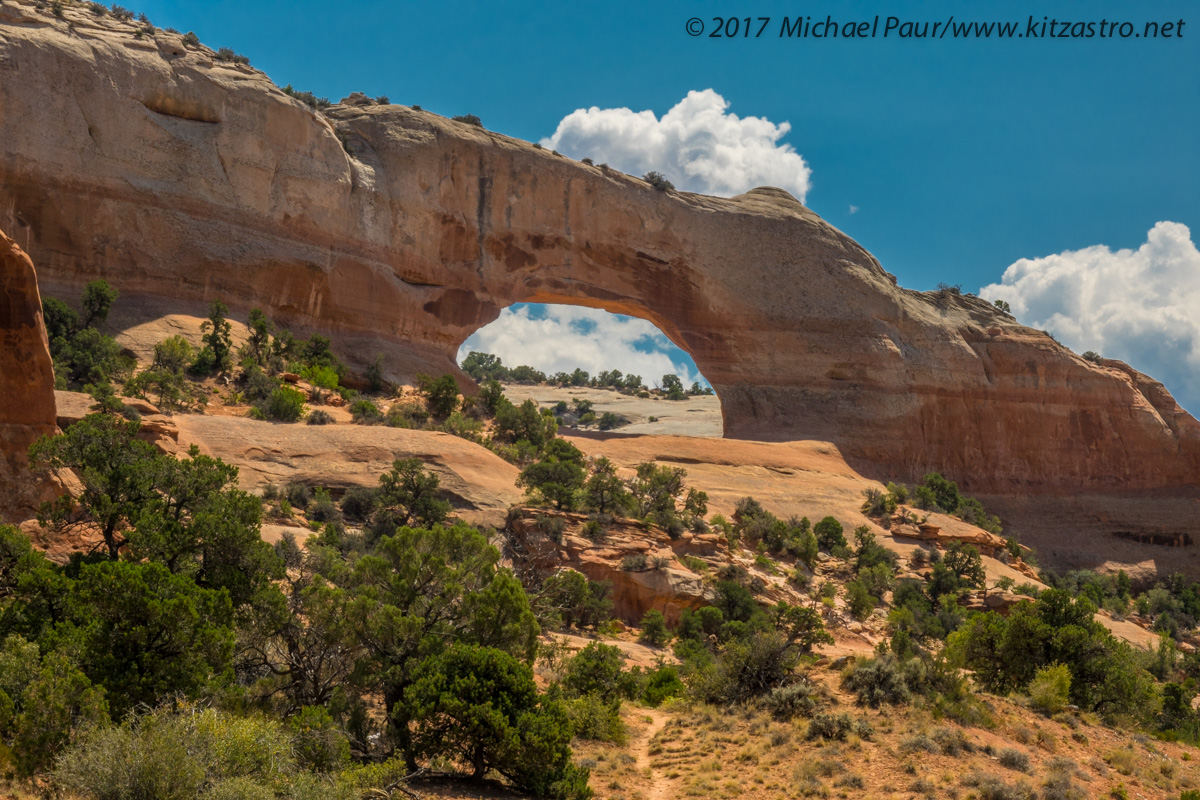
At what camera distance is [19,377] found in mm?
12703

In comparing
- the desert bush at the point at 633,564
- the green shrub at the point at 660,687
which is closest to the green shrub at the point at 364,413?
the desert bush at the point at 633,564

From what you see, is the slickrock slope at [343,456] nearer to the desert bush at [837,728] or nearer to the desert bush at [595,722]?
the desert bush at [595,722]

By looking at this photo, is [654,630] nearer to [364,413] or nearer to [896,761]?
[896,761]

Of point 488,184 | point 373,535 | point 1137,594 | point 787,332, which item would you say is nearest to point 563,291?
point 488,184

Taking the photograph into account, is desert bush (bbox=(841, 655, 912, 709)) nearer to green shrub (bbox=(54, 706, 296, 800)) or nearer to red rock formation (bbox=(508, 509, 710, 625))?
red rock formation (bbox=(508, 509, 710, 625))

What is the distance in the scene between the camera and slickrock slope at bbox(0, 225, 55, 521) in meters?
12.4

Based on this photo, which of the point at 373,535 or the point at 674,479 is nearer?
the point at 373,535

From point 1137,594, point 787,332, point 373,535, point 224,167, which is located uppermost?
point 224,167

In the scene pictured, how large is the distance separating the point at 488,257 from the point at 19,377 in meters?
28.1

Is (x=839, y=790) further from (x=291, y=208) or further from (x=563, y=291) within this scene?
(x=563, y=291)

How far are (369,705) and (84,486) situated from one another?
17.5 ft

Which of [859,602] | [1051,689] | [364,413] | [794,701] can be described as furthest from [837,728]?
[364,413]

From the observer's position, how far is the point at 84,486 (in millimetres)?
13242

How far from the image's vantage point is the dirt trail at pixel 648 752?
12045 mm
